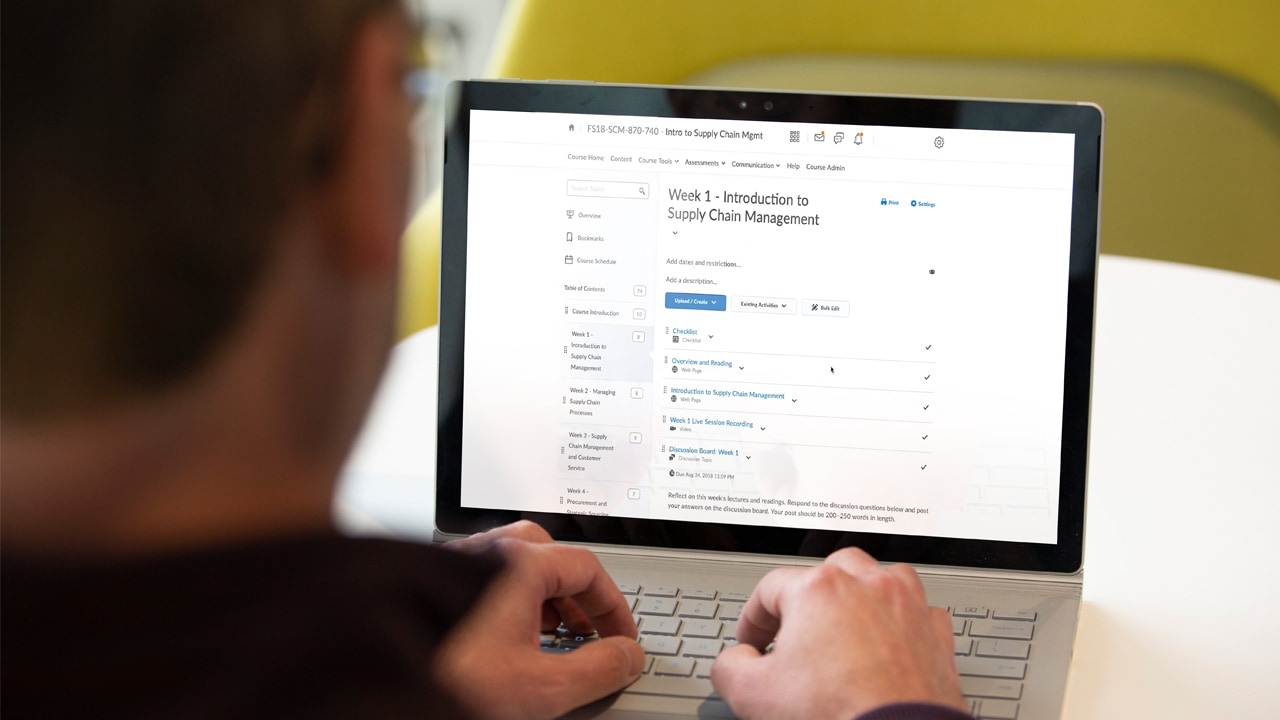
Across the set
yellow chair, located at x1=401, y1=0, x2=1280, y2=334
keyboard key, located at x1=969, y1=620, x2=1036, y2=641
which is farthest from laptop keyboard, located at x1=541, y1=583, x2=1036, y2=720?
yellow chair, located at x1=401, y1=0, x2=1280, y2=334

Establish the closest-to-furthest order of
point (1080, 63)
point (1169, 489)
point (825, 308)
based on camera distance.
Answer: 1. point (825, 308)
2. point (1169, 489)
3. point (1080, 63)

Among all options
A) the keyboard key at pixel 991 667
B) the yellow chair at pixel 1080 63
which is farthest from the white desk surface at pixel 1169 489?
the yellow chair at pixel 1080 63

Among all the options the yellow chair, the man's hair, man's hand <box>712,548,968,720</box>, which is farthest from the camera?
the yellow chair

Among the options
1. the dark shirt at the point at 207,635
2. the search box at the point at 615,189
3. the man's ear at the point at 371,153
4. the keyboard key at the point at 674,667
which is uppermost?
the search box at the point at 615,189

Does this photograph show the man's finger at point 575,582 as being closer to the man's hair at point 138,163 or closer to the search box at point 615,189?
the search box at point 615,189

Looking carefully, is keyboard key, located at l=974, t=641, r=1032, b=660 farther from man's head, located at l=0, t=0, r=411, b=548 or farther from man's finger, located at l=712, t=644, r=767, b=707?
man's head, located at l=0, t=0, r=411, b=548

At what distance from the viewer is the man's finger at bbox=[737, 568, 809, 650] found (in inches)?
26.8

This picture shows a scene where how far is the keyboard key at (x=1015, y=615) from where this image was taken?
78 cm

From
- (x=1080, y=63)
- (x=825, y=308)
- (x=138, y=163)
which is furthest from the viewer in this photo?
(x=1080, y=63)

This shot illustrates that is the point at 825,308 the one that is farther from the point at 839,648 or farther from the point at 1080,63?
the point at 1080,63

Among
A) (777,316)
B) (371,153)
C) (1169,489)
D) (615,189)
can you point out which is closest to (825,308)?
(777,316)

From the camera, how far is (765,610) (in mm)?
699

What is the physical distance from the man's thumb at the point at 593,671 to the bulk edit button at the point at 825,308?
0.29 m

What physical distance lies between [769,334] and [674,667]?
0.88 ft
